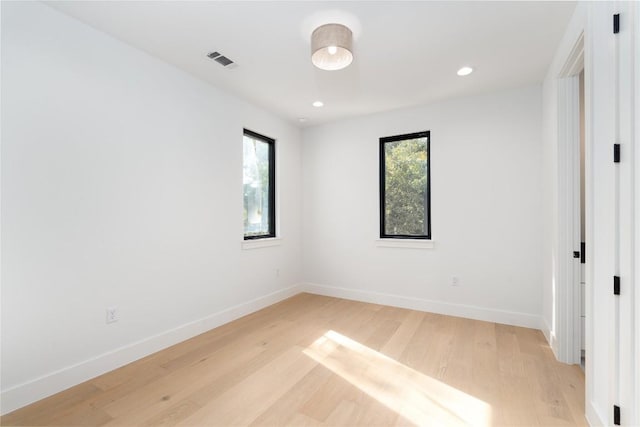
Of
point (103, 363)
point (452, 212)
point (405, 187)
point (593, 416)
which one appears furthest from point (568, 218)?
point (103, 363)

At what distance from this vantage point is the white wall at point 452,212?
325 cm

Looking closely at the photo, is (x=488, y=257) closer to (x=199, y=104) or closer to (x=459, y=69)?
(x=459, y=69)

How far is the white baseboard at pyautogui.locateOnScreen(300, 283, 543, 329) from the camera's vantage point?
324cm

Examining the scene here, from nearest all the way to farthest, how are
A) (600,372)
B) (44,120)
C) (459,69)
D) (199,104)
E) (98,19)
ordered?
(600,372) < (44,120) < (98,19) < (459,69) < (199,104)

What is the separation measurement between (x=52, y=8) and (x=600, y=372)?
4.01 meters

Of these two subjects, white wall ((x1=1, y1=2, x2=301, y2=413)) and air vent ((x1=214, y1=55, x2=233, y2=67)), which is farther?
air vent ((x1=214, y1=55, x2=233, y2=67))

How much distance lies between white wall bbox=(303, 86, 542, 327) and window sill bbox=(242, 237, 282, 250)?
2.28 feet

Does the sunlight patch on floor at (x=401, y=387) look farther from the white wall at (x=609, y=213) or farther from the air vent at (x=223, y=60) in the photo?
the air vent at (x=223, y=60)

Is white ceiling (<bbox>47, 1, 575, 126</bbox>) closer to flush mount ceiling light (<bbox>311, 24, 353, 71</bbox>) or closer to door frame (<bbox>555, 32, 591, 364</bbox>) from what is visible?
flush mount ceiling light (<bbox>311, 24, 353, 71</bbox>)

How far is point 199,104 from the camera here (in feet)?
10.1

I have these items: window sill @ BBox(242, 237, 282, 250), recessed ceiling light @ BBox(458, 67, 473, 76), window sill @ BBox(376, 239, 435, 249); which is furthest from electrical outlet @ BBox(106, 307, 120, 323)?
recessed ceiling light @ BBox(458, 67, 473, 76)

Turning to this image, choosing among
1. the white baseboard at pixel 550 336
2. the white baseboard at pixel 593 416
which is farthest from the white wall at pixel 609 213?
the white baseboard at pixel 550 336

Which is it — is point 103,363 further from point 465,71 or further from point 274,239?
point 465,71

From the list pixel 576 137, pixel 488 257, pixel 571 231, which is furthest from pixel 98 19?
pixel 488 257
